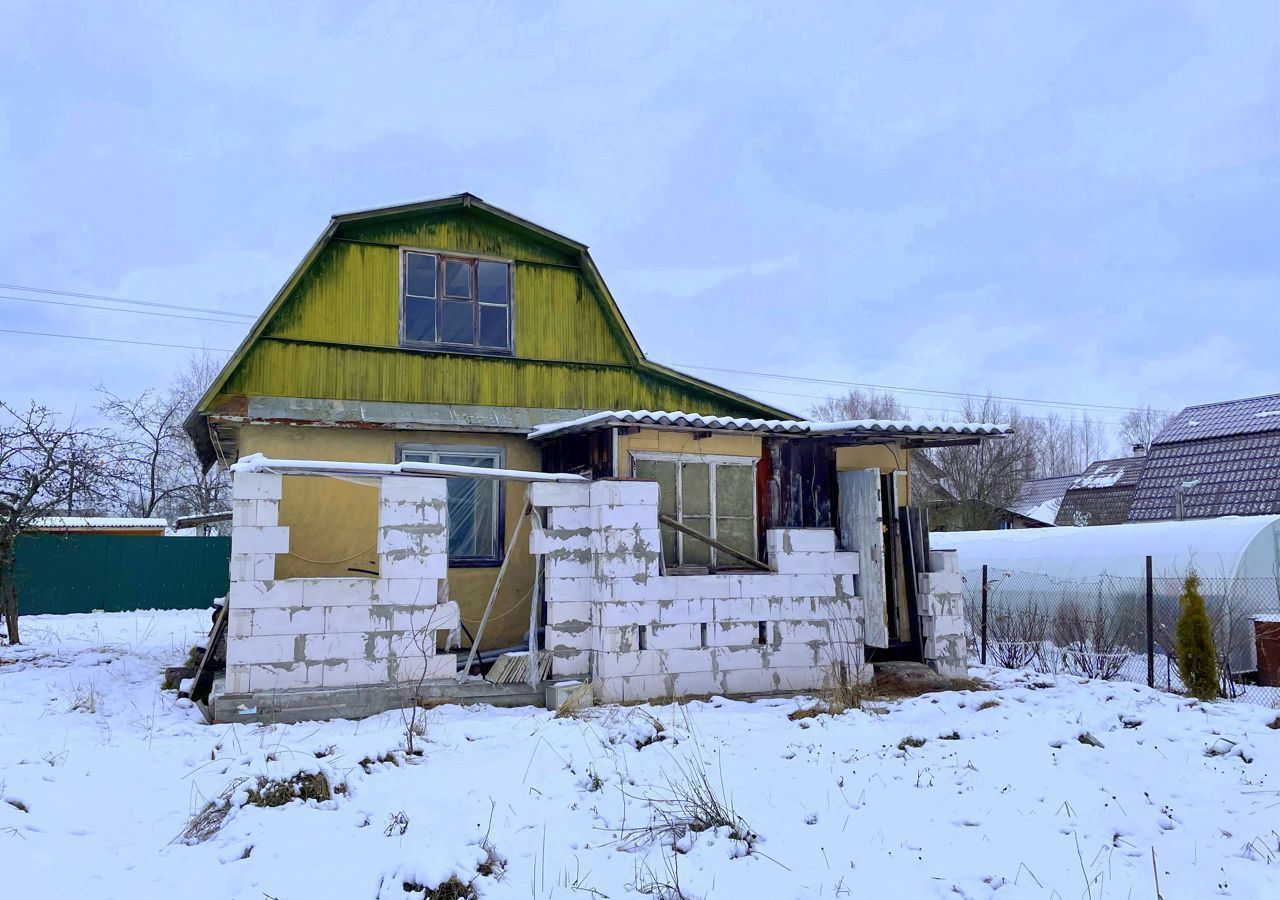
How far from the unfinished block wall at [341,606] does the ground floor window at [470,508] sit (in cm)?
250

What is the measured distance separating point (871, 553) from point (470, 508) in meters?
4.85

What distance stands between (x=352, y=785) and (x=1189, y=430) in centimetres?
2158

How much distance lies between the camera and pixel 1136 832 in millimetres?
5680

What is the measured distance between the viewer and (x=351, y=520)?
Answer: 35.0 feet

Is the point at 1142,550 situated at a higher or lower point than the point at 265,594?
higher

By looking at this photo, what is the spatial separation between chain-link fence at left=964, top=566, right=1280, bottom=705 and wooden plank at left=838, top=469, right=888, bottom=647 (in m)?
2.89

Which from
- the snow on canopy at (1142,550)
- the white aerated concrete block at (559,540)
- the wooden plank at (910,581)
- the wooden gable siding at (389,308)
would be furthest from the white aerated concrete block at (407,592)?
the snow on canopy at (1142,550)

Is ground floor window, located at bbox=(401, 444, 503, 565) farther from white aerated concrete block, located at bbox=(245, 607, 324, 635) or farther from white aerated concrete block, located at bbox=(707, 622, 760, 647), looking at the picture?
white aerated concrete block, located at bbox=(707, 622, 760, 647)

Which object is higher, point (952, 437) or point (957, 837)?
point (952, 437)

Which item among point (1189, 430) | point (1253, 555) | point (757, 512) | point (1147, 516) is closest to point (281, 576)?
point (757, 512)

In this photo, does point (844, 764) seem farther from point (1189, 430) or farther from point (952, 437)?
point (1189, 430)

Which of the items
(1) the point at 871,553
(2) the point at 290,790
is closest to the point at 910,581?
(1) the point at 871,553

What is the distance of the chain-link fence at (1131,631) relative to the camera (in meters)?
11.1

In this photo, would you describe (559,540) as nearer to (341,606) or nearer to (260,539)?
(341,606)
